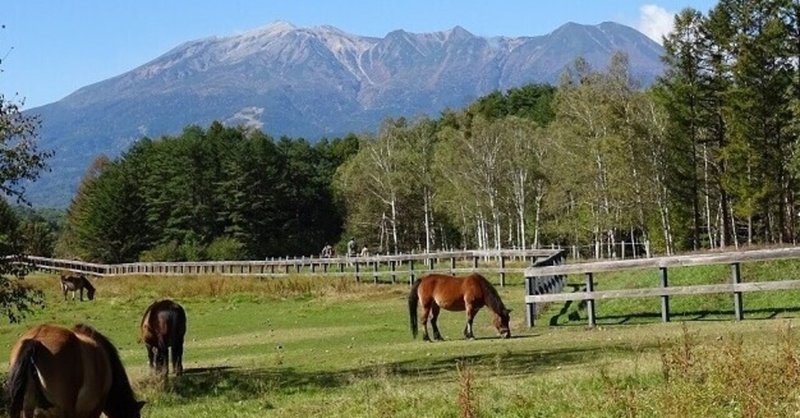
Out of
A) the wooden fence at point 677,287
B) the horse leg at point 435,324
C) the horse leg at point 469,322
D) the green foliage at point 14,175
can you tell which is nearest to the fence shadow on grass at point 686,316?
the wooden fence at point 677,287

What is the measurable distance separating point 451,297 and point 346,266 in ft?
95.4

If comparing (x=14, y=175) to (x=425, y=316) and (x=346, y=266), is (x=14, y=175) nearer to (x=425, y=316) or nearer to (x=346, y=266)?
(x=425, y=316)

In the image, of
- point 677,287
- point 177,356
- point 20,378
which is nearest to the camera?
point 20,378

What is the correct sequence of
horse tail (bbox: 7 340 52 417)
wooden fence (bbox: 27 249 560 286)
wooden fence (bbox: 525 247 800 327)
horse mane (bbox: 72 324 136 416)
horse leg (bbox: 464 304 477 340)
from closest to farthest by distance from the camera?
1. horse tail (bbox: 7 340 52 417)
2. horse mane (bbox: 72 324 136 416)
3. wooden fence (bbox: 525 247 800 327)
4. horse leg (bbox: 464 304 477 340)
5. wooden fence (bbox: 27 249 560 286)

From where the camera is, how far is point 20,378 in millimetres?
7652

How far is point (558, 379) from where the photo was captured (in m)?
10.3

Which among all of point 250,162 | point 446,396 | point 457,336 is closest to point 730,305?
point 457,336

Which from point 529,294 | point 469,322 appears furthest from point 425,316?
point 529,294

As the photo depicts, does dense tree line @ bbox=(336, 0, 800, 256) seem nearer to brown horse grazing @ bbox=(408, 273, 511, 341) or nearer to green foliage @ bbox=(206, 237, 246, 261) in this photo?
green foliage @ bbox=(206, 237, 246, 261)

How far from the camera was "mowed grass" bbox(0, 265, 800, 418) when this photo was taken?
25.6 ft

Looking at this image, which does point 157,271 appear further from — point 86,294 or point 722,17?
point 722,17

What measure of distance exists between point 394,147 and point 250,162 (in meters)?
13.4

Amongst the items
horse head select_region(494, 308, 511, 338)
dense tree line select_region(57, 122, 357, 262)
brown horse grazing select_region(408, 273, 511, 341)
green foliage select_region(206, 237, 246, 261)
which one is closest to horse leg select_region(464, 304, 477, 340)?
brown horse grazing select_region(408, 273, 511, 341)

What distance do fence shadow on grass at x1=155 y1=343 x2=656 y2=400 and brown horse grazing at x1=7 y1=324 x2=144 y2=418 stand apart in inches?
127
